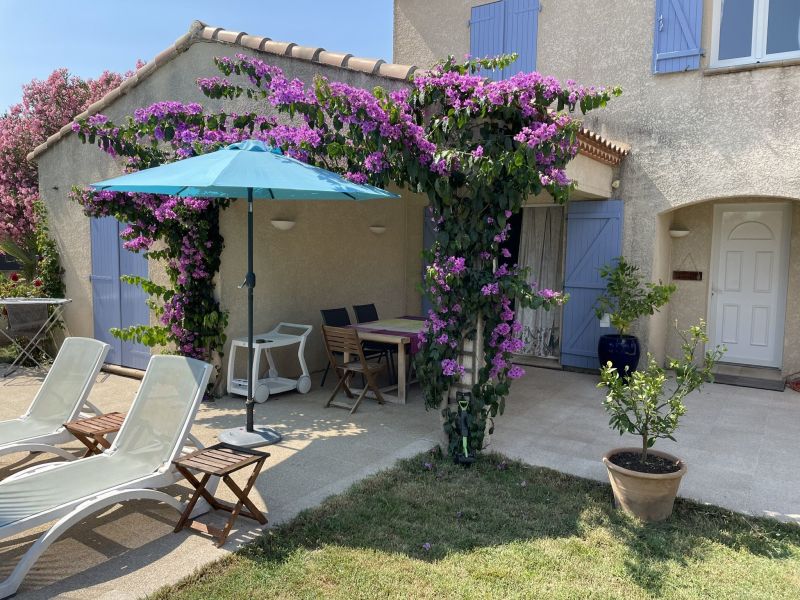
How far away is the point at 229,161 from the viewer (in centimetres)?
444

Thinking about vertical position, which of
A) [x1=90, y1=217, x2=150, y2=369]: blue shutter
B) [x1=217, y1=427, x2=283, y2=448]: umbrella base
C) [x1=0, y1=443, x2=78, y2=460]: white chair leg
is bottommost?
[x1=217, y1=427, x2=283, y2=448]: umbrella base

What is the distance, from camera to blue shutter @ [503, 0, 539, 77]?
8.79 meters

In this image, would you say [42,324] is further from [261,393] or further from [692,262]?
[692,262]

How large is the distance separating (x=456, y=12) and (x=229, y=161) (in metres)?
6.80

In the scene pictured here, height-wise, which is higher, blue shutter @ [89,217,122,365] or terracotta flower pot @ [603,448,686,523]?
blue shutter @ [89,217,122,365]

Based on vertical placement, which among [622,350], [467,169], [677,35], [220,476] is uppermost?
[677,35]

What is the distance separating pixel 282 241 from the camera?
24.8 ft

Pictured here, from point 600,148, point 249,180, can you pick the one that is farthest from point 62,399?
point 600,148

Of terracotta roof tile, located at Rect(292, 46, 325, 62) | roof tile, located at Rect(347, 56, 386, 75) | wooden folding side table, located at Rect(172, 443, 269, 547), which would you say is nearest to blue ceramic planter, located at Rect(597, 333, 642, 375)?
roof tile, located at Rect(347, 56, 386, 75)

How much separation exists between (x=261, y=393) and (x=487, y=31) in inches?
258

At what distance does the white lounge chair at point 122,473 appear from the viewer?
303 cm

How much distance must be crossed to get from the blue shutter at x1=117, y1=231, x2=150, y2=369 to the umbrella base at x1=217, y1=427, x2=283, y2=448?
3304 mm

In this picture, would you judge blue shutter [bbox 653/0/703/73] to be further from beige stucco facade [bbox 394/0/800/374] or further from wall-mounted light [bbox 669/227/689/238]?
wall-mounted light [bbox 669/227/689/238]

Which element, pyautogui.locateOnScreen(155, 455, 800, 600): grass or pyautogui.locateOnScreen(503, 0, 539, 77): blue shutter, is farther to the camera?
pyautogui.locateOnScreen(503, 0, 539, 77): blue shutter
